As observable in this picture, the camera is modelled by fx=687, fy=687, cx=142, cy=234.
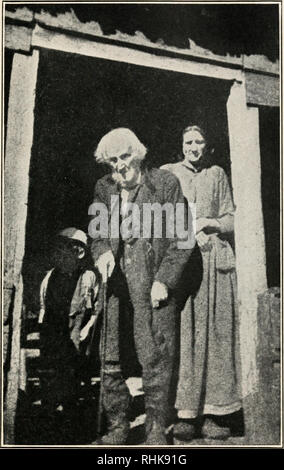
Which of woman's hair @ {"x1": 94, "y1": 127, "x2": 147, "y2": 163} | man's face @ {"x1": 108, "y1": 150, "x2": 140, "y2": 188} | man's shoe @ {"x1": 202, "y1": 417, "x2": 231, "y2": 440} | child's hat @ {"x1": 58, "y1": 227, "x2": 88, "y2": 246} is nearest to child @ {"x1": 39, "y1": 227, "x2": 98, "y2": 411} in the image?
child's hat @ {"x1": 58, "y1": 227, "x2": 88, "y2": 246}

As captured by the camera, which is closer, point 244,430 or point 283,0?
point 244,430

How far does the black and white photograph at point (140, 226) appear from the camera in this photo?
4.87 m

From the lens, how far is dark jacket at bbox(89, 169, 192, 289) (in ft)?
16.4

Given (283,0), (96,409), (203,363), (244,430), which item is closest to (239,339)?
(203,363)

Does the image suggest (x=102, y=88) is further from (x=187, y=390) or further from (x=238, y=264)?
(x=187, y=390)

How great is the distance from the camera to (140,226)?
5023 mm

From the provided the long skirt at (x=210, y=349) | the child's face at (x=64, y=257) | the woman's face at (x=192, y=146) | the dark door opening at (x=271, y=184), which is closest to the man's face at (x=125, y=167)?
the woman's face at (x=192, y=146)

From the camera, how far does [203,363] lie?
4.94 meters

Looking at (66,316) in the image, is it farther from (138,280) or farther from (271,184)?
(271,184)

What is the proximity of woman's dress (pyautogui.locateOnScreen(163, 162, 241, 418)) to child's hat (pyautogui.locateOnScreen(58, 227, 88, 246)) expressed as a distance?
79 centimetres

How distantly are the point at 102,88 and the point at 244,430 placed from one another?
2.69 m

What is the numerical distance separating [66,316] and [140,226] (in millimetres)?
841

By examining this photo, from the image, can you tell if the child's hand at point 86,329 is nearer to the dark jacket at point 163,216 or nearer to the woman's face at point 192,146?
the dark jacket at point 163,216

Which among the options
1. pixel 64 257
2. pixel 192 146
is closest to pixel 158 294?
pixel 64 257
